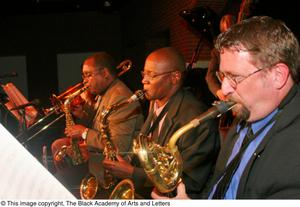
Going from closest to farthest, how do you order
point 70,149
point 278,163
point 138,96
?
1. point 278,163
2. point 138,96
3. point 70,149

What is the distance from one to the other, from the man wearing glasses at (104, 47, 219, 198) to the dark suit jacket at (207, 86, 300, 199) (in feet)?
3.67

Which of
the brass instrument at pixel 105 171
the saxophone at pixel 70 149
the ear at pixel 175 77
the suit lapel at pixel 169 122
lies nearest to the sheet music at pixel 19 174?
the suit lapel at pixel 169 122

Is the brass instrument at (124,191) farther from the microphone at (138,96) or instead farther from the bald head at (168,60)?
the bald head at (168,60)

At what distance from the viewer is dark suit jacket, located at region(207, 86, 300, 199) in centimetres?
153

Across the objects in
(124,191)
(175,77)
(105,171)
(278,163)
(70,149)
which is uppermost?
(278,163)

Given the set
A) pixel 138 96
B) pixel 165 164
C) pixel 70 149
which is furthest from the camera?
pixel 70 149

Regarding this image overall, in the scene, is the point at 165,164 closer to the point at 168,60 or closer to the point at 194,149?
the point at 194,149

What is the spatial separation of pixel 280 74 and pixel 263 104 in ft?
0.56

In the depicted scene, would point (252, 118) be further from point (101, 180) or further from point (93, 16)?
point (93, 16)

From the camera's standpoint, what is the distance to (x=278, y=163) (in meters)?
1.58

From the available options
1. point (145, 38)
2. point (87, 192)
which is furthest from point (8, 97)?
point (145, 38)

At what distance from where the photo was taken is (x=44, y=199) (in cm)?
132

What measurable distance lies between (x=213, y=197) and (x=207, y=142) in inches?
37.7

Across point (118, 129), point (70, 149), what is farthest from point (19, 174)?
point (70, 149)
